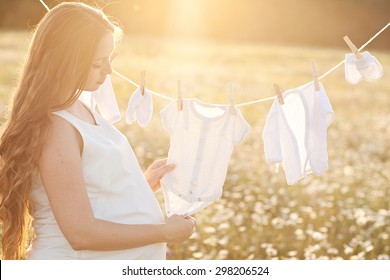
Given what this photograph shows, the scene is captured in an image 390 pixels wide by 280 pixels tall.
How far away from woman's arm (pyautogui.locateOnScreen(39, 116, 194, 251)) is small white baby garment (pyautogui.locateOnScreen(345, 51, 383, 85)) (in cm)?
126

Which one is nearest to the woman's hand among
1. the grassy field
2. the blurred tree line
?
the grassy field

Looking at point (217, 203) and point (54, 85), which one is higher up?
point (54, 85)

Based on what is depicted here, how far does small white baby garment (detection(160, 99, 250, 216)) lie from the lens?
120 inches

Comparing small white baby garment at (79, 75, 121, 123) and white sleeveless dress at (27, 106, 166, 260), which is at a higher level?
small white baby garment at (79, 75, 121, 123)

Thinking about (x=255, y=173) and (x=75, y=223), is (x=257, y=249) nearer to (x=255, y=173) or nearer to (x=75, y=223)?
(x=255, y=173)

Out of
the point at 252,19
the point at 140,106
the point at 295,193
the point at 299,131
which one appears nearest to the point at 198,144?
the point at 140,106

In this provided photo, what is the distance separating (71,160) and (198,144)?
87cm

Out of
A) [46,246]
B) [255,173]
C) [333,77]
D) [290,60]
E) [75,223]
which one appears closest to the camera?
[75,223]

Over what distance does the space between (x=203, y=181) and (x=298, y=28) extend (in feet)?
107

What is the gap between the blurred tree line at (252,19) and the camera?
30469 millimetres

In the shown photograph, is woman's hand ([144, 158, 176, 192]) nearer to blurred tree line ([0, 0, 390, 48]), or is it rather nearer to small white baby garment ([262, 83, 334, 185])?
small white baby garment ([262, 83, 334, 185])

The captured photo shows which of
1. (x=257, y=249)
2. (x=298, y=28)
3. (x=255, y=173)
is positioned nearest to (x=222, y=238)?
(x=257, y=249)

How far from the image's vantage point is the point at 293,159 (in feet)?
9.95

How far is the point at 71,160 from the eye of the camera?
2291 mm
